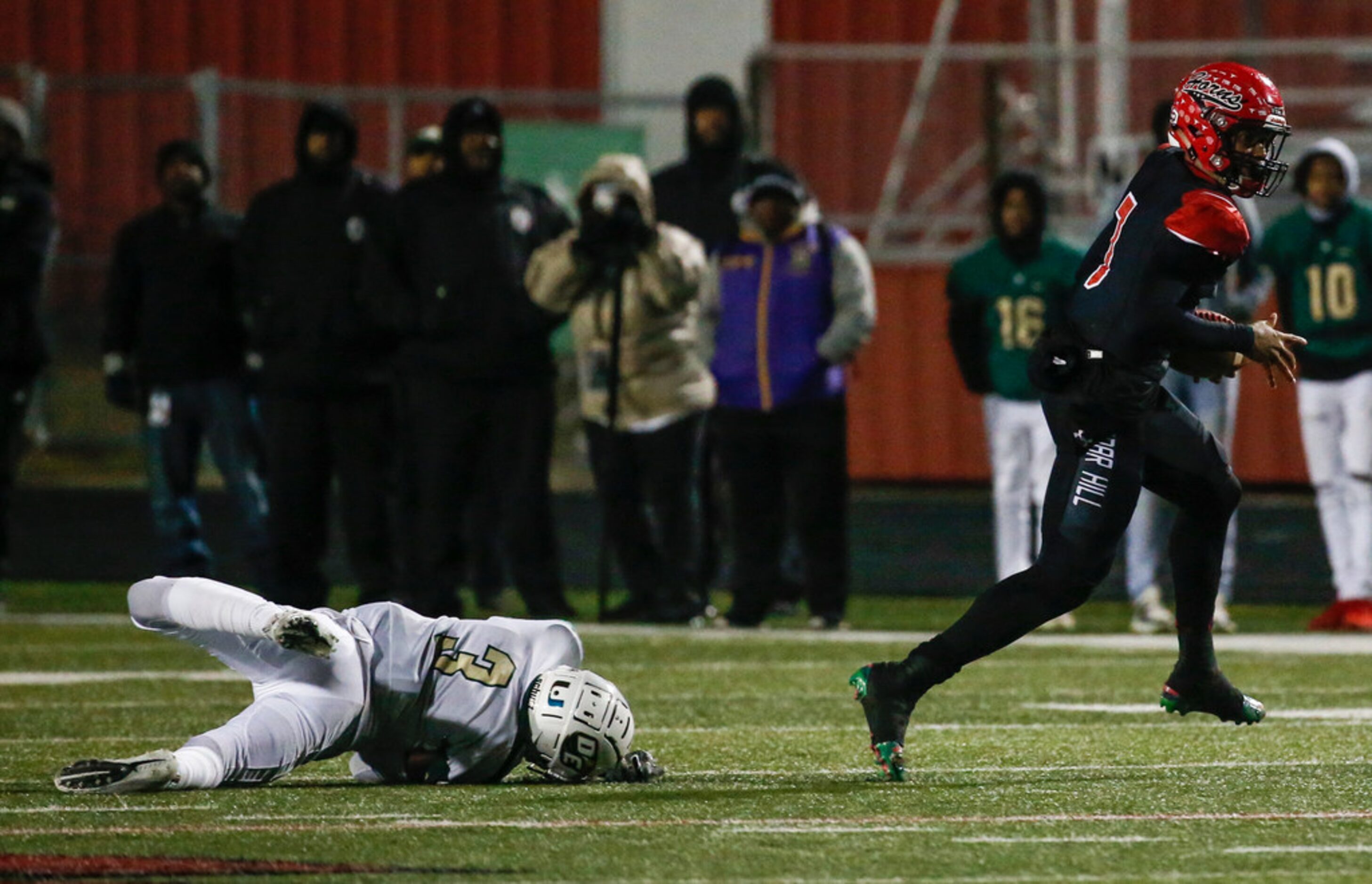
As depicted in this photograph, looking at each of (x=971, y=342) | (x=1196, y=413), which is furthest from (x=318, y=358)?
(x=1196, y=413)

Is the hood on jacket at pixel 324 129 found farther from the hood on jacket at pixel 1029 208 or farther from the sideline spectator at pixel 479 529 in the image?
the hood on jacket at pixel 1029 208

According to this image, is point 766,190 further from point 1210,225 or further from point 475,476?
point 1210,225

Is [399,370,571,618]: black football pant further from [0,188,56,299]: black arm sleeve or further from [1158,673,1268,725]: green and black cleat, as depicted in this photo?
[1158,673,1268,725]: green and black cleat

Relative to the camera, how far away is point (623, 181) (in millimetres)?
11000

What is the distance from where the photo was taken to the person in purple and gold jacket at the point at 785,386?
11.2m

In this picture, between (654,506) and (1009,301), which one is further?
(1009,301)

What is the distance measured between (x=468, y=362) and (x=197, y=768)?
5.49 m

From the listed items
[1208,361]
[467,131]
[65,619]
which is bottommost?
[65,619]

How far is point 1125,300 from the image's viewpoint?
629 centimetres

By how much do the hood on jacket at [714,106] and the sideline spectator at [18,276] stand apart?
308 cm

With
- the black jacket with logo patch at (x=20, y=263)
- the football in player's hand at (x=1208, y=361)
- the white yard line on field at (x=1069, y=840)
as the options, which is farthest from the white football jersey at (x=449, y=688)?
the black jacket with logo patch at (x=20, y=263)

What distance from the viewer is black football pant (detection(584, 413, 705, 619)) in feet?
36.6

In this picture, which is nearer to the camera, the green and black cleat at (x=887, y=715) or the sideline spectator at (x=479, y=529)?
the green and black cleat at (x=887, y=715)

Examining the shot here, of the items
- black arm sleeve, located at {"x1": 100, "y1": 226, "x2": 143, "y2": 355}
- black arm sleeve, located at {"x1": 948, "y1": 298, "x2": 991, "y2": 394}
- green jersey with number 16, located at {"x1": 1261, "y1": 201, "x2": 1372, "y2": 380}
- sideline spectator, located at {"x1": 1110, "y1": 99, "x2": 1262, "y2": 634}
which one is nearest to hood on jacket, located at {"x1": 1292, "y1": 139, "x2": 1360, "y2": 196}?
green jersey with number 16, located at {"x1": 1261, "y1": 201, "x2": 1372, "y2": 380}
